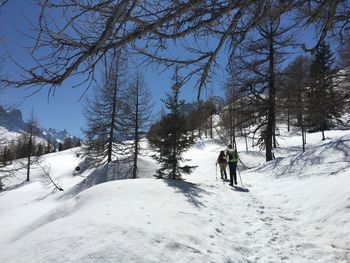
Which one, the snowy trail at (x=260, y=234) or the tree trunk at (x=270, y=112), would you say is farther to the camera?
the tree trunk at (x=270, y=112)

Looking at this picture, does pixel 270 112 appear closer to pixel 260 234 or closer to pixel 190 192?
pixel 190 192

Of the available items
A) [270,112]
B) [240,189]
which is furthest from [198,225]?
[270,112]

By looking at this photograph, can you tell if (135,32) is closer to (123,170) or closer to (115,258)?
(115,258)

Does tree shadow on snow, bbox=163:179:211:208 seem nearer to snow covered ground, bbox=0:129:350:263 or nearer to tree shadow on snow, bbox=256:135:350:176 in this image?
snow covered ground, bbox=0:129:350:263

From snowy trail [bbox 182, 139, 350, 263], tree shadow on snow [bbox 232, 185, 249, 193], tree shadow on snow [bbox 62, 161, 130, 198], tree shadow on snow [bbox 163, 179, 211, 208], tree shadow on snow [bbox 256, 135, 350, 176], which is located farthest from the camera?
tree shadow on snow [bbox 62, 161, 130, 198]

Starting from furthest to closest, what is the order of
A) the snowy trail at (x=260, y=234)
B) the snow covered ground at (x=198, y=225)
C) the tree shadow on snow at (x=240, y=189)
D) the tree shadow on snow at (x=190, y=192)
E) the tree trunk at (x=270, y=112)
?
1. the tree trunk at (x=270, y=112)
2. the tree shadow on snow at (x=240, y=189)
3. the tree shadow on snow at (x=190, y=192)
4. the snowy trail at (x=260, y=234)
5. the snow covered ground at (x=198, y=225)

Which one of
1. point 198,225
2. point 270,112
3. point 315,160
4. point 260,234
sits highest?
point 270,112

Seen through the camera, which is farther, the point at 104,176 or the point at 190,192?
the point at 104,176

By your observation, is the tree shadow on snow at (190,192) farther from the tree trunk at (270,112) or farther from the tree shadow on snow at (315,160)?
the tree trunk at (270,112)

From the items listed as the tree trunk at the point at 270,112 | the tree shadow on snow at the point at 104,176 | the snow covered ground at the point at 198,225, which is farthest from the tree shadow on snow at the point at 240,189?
the tree shadow on snow at the point at 104,176

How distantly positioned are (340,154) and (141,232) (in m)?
10.5

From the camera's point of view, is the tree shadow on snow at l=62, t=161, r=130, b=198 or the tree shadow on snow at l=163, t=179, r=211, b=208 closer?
the tree shadow on snow at l=163, t=179, r=211, b=208

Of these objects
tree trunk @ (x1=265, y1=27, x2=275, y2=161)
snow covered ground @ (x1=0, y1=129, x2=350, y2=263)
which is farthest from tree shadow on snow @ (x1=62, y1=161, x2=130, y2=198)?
snow covered ground @ (x1=0, y1=129, x2=350, y2=263)

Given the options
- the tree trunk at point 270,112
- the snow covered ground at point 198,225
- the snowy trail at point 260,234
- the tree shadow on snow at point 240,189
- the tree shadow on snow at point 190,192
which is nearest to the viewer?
the snow covered ground at point 198,225
